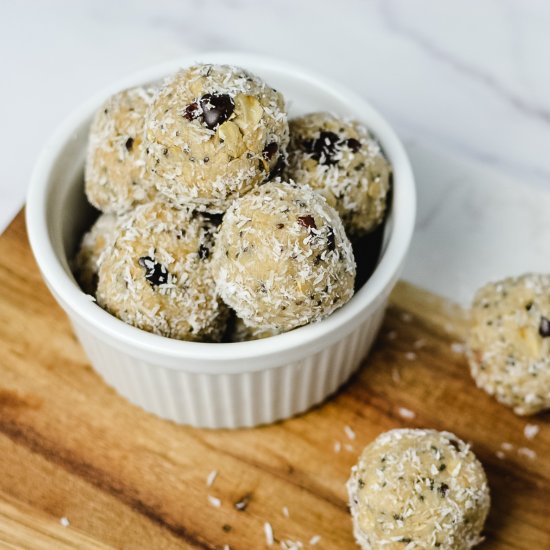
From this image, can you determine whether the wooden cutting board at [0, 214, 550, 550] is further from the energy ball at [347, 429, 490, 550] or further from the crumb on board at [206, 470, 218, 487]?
the energy ball at [347, 429, 490, 550]

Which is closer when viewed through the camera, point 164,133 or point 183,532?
point 164,133

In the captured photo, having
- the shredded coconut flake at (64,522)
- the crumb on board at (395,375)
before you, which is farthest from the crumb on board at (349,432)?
the shredded coconut flake at (64,522)

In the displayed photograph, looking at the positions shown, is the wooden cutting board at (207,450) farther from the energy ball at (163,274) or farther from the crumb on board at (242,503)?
the energy ball at (163,274)

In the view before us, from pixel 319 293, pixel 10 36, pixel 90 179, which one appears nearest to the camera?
pixel 319 293

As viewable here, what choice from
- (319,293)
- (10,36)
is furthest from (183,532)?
(10,36)

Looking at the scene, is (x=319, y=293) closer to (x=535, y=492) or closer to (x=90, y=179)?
(x=90, y=179)

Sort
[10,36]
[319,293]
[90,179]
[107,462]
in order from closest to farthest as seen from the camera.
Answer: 1. [319,293]
2. [90,179]
3. [107,462]
4. [10,36]

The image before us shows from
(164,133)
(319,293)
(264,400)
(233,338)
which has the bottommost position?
(264,400)

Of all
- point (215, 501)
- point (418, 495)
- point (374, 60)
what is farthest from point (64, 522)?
point (374, 60)
